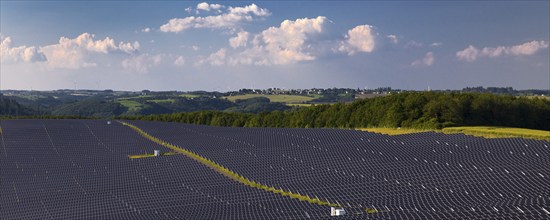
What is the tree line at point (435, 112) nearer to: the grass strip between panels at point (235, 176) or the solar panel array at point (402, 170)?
the solar panel array at point (402, 170)

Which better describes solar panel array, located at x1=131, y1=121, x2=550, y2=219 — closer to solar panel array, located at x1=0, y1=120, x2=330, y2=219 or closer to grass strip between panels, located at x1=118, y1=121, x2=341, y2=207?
grass strip between panels, located at x1=118, y1=121, x2=341, y2=207

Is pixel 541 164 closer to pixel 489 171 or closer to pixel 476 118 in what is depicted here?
pixel 489 171

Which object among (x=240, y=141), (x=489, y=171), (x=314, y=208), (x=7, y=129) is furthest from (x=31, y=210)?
(x=7, y=129)

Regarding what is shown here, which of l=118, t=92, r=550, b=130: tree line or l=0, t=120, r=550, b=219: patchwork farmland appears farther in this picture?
l=118, t=92, r=550, b=130: tree line

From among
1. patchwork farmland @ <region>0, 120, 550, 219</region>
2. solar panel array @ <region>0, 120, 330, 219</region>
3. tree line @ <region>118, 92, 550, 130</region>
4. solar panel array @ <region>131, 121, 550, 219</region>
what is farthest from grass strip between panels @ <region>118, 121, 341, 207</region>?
tree line @ <region>118, 92, 550, 130</region>

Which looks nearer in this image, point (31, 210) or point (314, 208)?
point (314, 208)

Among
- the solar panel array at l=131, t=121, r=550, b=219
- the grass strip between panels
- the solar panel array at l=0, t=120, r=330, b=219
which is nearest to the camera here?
the solar panel array at l=131, t=121, r=550, b=219
